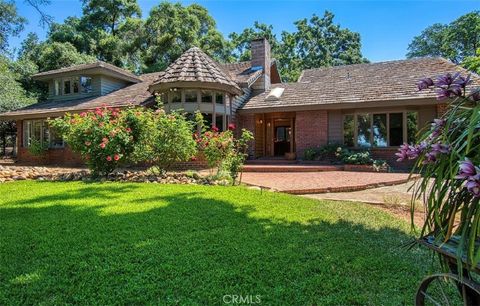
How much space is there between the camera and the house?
14180mm

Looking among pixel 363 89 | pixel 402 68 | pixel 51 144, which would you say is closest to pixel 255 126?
pixel 363 89

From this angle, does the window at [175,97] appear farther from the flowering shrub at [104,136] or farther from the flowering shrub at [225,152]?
the flowering shrub at [225,152]

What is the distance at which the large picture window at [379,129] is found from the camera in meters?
14.0

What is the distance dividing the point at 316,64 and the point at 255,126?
26609 millimetres

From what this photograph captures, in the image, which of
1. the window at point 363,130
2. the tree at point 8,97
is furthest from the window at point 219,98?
the tree at point 8,97

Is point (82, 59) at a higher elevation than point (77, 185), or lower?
higher

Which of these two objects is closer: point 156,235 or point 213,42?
point 156,235

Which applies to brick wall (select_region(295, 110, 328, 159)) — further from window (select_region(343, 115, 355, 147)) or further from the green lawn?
the green lawn

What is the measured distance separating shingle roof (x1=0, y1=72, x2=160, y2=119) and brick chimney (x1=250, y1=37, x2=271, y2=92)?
6.42 m

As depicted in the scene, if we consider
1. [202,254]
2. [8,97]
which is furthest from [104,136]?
[8,97]

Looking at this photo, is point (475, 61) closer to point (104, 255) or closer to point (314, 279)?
point (314, 279)

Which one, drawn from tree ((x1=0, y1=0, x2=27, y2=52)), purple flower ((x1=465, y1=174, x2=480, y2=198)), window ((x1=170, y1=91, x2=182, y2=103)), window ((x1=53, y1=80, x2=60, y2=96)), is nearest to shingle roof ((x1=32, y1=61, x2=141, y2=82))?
window ((x1=53, y1=80, x2=60, y2=96))

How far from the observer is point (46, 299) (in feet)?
8.91

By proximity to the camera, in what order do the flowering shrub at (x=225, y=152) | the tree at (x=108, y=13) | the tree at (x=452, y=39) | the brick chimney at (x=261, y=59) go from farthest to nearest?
the tree at (x=108, y=13), the tree at (x=452, y=39), the brick chimney at (x=261, y=59), the flowering shrub at (x=225, y=152)
